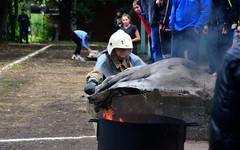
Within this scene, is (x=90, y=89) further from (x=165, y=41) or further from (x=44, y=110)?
(x=44, y=110)

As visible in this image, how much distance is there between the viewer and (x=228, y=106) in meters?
1.49

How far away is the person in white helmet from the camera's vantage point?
4.69 meters

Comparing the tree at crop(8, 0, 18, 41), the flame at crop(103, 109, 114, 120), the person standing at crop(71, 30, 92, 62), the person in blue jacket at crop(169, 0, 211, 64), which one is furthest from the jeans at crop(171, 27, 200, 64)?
the tree at crop(8, 0, 18, 41)

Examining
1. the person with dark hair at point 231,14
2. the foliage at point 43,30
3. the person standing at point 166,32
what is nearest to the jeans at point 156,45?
the person standing at point 166,32

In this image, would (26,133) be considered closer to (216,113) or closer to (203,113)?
(203,113)

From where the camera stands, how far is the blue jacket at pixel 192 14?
5.84 metres

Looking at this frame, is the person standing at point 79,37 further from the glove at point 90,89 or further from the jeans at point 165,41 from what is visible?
the glove at point 90,89

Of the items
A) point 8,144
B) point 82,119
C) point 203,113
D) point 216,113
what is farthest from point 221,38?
point 216,113

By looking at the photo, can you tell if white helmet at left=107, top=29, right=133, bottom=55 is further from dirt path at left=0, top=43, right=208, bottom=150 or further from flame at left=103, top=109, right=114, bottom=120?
flame at left=103, top=109, right=114, bottom=120

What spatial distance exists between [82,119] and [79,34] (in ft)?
28.5

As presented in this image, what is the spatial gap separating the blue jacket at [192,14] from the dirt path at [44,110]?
1541mm

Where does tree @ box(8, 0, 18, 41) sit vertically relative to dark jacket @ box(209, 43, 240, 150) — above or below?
below

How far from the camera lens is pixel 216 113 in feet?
5.03

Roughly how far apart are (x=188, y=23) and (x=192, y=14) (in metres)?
0.12
